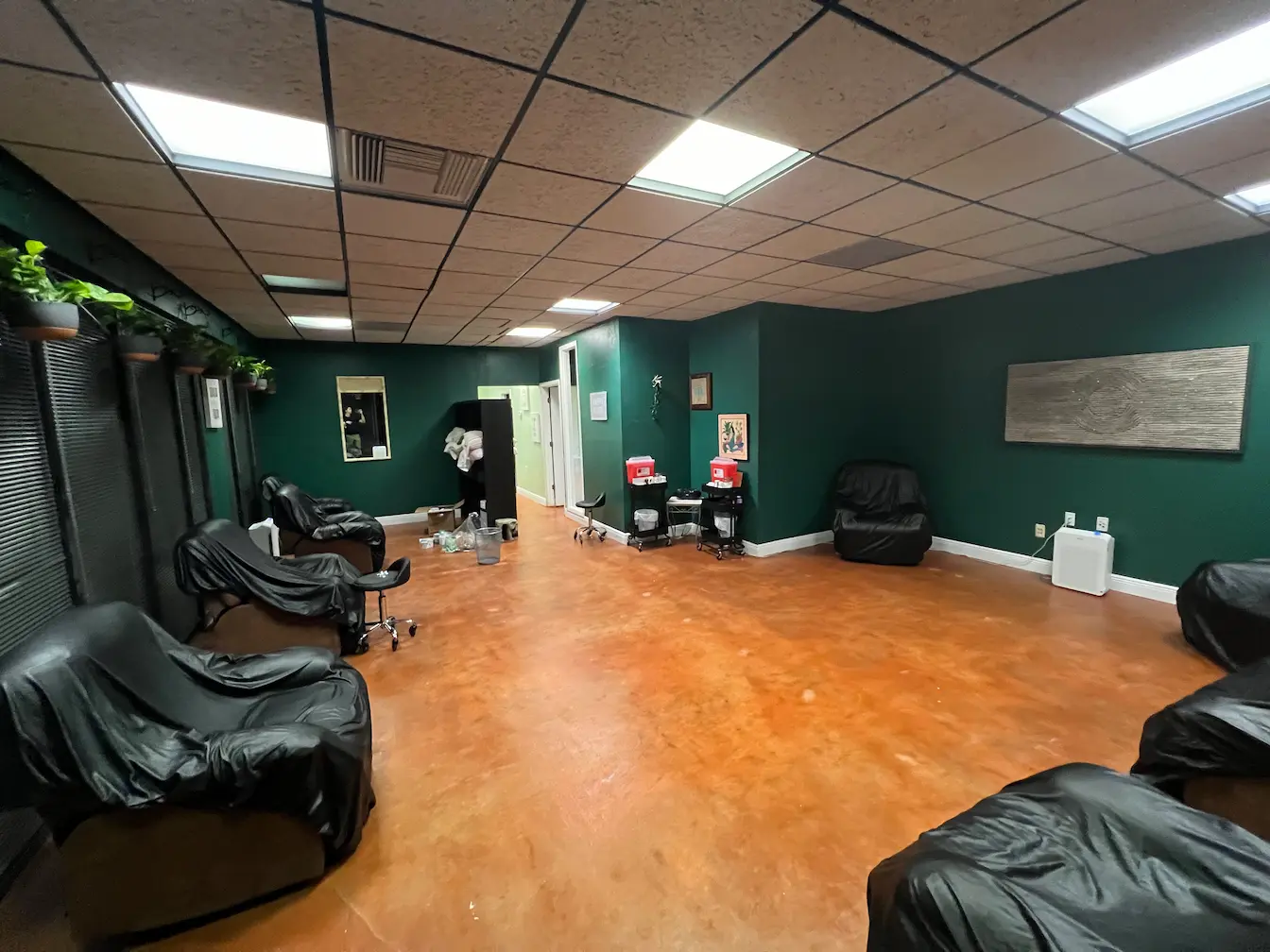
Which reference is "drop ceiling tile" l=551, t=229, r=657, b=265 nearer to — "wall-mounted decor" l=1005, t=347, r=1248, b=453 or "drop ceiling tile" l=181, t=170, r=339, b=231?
"drop ceiling tile" l=181, t=170, r=339, b=231

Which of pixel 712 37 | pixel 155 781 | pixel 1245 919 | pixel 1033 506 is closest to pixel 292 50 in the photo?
pixel 712 37

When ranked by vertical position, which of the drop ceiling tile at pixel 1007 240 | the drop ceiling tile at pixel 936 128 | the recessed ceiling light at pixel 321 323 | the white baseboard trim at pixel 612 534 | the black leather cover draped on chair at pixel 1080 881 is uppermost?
the recessed ceiling light at pixel 321 323

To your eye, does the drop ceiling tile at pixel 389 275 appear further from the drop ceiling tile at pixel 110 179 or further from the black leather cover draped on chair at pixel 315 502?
the black leather cover draped on chair at pixel 315 502

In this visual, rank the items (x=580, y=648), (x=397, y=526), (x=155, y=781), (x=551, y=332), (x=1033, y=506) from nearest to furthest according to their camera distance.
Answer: (x=155, y=781) → (x=580, y=648) → (x=1033, y=506) → (x=551, y=332) → (x=397, y=526)

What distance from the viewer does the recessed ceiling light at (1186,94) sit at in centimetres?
168

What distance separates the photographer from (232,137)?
2.02 metres

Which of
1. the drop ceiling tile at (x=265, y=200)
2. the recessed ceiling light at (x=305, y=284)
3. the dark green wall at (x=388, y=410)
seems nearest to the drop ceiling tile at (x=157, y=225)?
the drop ceiling tile at (x=265, y=200)

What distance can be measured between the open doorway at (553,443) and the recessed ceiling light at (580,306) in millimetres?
2659

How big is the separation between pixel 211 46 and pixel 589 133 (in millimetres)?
1115

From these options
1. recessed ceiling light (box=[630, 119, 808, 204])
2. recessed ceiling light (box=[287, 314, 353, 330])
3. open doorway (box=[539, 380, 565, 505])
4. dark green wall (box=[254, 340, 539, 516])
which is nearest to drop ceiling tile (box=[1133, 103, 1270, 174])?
recessed ceiling light (box=[630, 119, 808, 204])

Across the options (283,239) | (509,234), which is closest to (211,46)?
→ (509,234)

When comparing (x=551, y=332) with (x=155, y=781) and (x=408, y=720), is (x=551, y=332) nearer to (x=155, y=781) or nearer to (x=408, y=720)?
(x=408, y=720)

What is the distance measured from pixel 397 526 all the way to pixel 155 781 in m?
6.45

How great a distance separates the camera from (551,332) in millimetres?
6996
